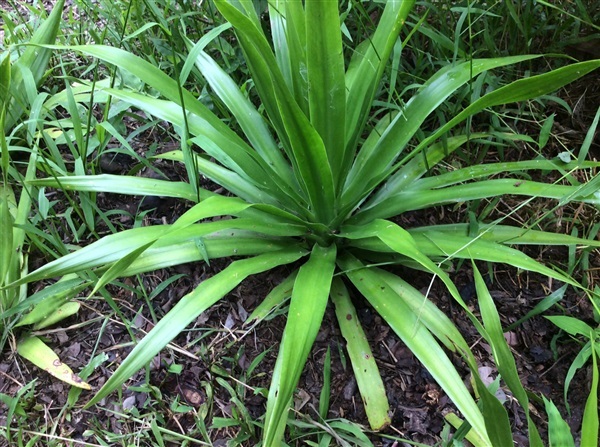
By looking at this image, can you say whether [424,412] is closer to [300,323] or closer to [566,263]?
[300,323]

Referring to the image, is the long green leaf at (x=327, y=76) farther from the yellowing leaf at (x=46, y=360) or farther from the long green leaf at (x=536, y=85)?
the yellowing leaf at (x=46, y=360)

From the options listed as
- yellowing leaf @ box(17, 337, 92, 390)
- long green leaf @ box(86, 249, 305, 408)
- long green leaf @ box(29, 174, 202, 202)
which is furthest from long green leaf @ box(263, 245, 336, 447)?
yellowing leaf @ box(17, 337, 92, 390)

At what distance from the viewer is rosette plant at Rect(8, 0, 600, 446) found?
0.92 meters

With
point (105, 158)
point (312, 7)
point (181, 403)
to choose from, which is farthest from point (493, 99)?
point (105, 158)

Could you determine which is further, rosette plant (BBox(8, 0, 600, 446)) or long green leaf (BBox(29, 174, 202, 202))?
long green leaf (BBox(29, 174, 202, 202))

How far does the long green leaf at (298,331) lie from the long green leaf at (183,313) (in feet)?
0.37

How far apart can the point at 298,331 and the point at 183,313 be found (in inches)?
10.2

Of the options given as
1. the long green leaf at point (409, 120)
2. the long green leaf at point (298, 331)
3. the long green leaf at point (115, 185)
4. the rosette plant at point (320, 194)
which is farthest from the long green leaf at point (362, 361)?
the long green leaf at point (115, 185)

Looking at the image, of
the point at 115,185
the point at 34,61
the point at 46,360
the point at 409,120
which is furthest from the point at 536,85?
the point at 34,61

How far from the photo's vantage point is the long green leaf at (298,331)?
2.69 feet

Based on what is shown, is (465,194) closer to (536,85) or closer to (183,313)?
(536,85)

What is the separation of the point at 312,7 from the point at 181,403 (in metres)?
0.89

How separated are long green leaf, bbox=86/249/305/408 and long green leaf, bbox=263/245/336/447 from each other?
4.4 inches

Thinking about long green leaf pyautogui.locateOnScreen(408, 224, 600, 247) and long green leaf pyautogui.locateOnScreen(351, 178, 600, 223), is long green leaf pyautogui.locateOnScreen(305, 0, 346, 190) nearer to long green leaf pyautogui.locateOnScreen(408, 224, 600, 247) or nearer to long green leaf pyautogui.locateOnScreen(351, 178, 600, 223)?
long green leaf pyautogui.locateOnScreen(351, 178, 600, 223)
